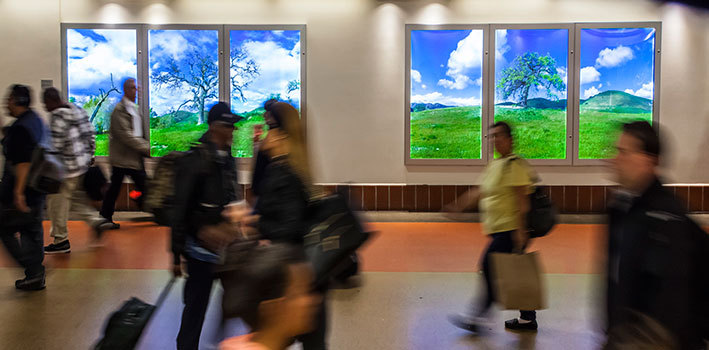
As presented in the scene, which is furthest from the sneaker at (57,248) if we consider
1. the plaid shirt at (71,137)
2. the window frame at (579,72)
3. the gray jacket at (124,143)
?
the window frame at (579,72)

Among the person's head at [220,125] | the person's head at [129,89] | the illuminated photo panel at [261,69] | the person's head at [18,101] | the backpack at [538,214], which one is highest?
the illuminated photo panel at [261,69]

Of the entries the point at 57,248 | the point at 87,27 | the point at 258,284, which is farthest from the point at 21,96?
the point at 87,27

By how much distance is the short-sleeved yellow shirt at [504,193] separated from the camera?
3566 millimetres

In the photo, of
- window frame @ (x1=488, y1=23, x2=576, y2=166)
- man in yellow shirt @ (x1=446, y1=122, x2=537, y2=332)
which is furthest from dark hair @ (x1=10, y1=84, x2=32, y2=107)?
window frame @ (x1=488, y1=23, x2=576, y2=166)

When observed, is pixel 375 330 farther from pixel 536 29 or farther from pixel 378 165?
pixel 536 29

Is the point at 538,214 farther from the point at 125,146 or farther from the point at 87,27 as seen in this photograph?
the point at 87,27

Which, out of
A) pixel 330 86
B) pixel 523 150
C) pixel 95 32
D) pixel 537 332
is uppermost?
pixel 95 32

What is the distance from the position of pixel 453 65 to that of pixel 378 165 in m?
1.90

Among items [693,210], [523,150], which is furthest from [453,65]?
[693,210]

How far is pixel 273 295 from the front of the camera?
1.19 metres

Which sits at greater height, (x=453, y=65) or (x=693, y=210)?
(x=453, y=65)

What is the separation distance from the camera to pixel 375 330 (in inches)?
147

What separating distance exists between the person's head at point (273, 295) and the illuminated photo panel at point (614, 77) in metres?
7.89

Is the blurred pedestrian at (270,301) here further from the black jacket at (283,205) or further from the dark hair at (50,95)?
the dark hair at (50,95)
